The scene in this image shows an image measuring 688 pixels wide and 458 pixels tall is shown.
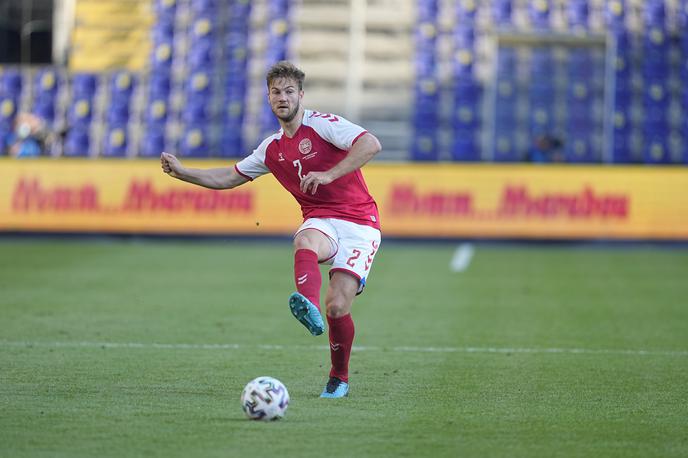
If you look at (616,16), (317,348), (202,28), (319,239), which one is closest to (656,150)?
(616,16)

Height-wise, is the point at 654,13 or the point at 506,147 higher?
the point at 654,13

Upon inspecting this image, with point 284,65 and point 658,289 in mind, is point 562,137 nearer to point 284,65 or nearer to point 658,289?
point 658,289

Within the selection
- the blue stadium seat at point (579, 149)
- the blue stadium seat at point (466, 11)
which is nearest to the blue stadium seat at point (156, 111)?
the blue stadium seat at point (466, 11)

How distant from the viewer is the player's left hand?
739 cm

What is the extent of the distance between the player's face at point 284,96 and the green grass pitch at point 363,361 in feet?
5.65

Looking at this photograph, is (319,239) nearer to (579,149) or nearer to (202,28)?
(579,149)

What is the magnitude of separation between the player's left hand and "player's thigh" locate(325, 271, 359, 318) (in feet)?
2.22

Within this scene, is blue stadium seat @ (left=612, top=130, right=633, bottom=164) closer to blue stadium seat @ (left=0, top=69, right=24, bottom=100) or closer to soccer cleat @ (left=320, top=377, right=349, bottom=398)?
blue stadium seat @ (left=0, top=69, right=24, bottom=100)

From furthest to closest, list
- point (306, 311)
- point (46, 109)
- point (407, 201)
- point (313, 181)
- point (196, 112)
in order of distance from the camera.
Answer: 1. point (46, 109)
2. point (196, 112)
3. point (407, 201)
4. point (313, 181)
5. point (306, 311)

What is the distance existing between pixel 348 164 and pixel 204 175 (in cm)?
125

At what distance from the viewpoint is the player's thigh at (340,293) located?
774 cm

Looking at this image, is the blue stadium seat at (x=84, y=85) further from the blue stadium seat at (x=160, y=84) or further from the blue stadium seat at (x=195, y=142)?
→ the blue stadium seat at (x=195, y=142)

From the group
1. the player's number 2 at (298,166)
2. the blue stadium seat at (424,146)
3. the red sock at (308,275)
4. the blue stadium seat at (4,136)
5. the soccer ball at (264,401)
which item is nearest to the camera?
the soccer ball at (264,401)

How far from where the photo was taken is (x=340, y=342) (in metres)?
7.82
